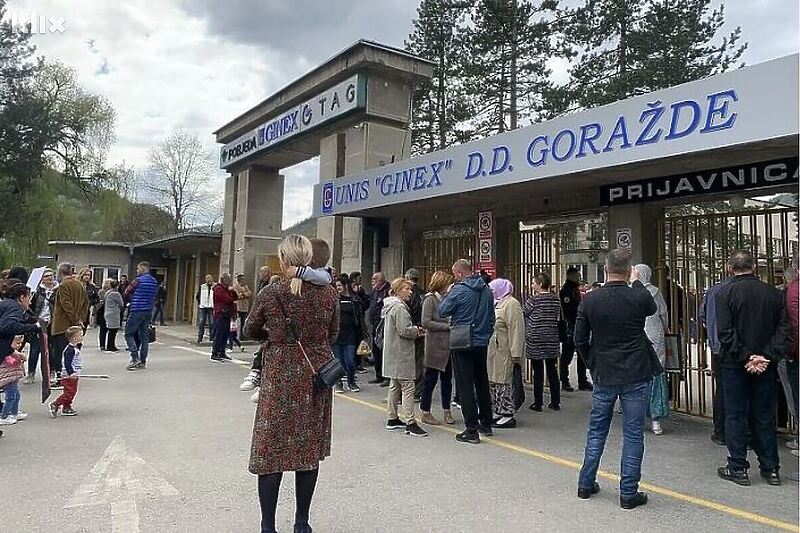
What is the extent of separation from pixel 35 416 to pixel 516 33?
2056 cm

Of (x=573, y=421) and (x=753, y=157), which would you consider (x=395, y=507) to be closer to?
(x=573, y=421)

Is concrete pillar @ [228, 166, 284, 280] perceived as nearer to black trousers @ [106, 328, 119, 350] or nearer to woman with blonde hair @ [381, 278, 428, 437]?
black trousers @ [106, 328, 119, 350]

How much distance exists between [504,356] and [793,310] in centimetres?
274

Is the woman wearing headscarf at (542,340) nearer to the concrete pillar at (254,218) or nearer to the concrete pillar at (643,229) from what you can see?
the concrete pillar at (643,229)

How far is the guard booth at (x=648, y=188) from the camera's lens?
524 cm

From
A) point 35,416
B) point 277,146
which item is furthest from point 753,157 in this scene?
point 277,146

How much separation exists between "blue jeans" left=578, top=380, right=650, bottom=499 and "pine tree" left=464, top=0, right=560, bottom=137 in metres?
19.2

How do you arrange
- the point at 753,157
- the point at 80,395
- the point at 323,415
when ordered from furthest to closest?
1. the point at 80,395
2. the point at 753,157
3. the point at 323,415

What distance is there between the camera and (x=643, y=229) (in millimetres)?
7664

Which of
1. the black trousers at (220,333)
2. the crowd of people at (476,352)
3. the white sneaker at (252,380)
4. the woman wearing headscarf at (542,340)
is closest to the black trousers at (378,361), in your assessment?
the crowd of people at (476,352)

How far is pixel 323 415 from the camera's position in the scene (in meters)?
3.54

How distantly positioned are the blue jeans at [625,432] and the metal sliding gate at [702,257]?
9.81ft

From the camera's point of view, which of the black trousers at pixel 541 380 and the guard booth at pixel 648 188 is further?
the black trousers at pixel 541 380

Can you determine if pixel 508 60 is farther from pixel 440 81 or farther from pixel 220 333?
pixel 220 333
